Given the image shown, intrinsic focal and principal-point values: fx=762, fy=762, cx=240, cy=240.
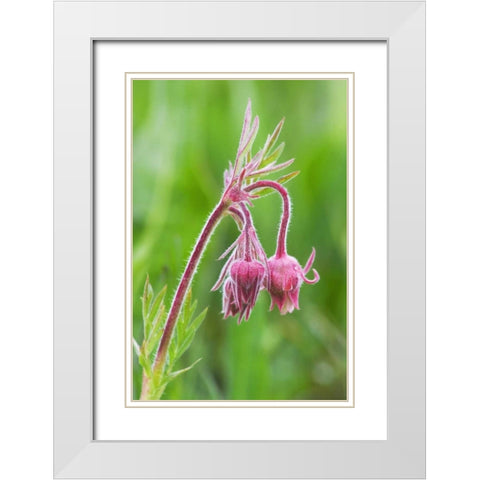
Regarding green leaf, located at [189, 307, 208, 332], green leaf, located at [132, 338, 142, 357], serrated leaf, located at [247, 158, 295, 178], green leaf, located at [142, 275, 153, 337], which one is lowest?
green leaf, located at [132, 338, 142, 357]

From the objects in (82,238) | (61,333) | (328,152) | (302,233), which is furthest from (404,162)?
(61,333)

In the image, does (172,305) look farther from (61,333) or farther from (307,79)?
(307,79)

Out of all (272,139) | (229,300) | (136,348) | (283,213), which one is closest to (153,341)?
(136,348)

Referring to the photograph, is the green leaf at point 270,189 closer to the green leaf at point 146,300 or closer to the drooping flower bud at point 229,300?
the drooping flower bud at point 229,300

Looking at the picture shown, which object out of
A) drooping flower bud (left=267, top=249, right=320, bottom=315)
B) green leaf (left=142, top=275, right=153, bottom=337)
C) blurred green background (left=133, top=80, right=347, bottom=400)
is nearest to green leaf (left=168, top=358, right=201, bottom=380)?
blurred green background (left=133, top=80, right=347, bottom=400)

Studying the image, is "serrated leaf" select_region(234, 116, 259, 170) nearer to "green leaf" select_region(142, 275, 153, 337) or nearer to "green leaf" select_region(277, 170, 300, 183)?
"green leaf" select_region(277, 170, 300, 183)

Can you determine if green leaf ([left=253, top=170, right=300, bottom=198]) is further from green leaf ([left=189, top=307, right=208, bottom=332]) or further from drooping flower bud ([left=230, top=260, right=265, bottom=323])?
green leaf ([left=189, top=307, right=208, bottom=332])

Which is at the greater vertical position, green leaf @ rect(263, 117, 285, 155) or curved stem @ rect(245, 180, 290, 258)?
green leaf @ rect(263, 117, 285, 155)

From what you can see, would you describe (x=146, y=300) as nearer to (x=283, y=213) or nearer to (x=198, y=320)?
(x=198, y=320)
